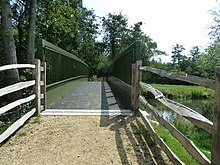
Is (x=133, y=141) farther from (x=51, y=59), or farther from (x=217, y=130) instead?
(x=51, y=59)

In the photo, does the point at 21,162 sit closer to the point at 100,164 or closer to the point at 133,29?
the point at 100,164

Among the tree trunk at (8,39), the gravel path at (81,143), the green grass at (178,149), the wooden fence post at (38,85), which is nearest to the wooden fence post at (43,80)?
the wooden fence post at (38,85)

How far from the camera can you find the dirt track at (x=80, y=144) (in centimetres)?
323

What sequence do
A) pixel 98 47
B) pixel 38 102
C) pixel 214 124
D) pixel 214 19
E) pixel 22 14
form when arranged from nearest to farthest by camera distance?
pixel 214 124, pixel 38 102, pixel 22 14, pixel 214 19, pixel 98 47

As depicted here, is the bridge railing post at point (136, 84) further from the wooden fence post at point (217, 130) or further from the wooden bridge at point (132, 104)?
the wooden fence post at point (217, 130)

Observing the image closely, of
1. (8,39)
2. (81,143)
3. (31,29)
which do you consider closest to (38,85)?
(81,143)

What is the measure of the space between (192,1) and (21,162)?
51.3ft

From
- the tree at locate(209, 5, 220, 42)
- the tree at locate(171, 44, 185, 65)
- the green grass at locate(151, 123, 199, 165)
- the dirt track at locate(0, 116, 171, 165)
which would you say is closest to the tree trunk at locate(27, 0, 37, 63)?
the dirt track at locate(0, 116, 171, 165)

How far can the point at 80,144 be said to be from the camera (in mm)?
3766

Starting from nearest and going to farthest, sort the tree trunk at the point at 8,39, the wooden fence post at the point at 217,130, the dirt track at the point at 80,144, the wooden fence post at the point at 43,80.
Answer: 1. the wooden fence post at the point at 217,130
2. the dirt track at the point at 80,144
3. the wooden fence post at the point at 43,80
4. the tree trunk at the point at 8,39

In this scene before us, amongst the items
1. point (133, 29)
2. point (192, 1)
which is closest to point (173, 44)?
point (133, 29)

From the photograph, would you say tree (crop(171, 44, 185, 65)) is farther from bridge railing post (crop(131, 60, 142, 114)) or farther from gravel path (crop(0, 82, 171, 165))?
gravel path (crop(0, 82, 171, 165))

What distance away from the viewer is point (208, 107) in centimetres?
1080

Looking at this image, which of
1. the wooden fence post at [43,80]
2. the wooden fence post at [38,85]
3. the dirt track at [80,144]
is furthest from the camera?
the wooden fence post at [43,80]
